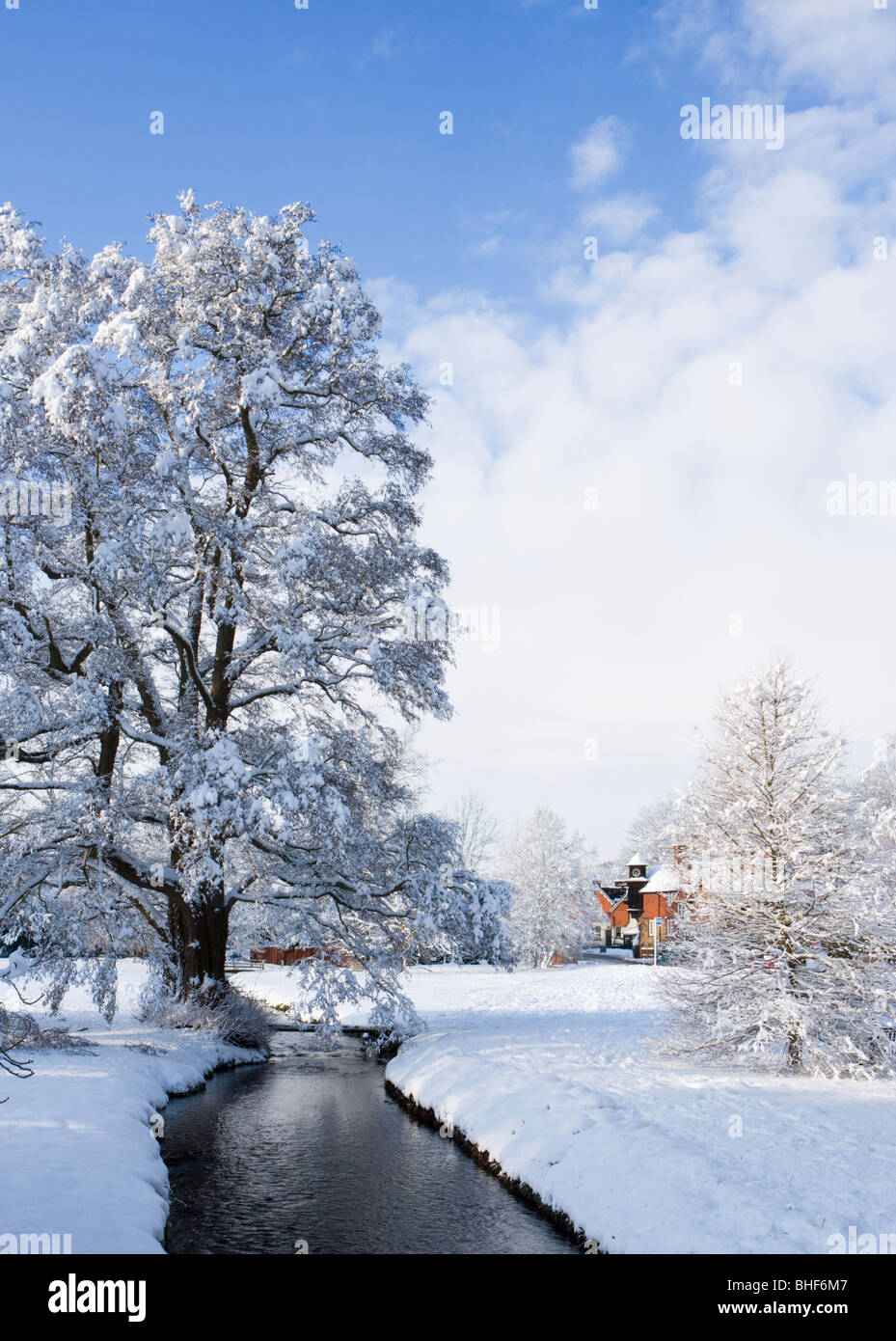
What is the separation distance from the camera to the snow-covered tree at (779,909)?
44.6 feet

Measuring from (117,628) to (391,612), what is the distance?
560 cm

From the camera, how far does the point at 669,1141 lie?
32.0ft

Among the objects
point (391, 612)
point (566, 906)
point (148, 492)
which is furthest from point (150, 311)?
point (566, 906)

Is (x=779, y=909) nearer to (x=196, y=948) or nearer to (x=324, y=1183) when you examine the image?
(x=324, y=1183)

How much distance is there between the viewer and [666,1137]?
9.92m

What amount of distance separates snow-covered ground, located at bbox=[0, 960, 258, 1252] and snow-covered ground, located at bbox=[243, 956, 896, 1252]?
14.1ft

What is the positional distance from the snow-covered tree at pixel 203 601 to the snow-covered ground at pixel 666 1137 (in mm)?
4100

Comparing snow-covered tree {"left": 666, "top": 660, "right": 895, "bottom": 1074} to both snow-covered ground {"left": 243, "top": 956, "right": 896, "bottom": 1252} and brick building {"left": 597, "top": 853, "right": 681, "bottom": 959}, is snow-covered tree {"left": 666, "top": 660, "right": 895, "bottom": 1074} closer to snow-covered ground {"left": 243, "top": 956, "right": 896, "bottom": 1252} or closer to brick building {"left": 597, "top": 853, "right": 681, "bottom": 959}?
snow-covered ground {"left": 243, "top": 956, "right": 896, "bottom": 1252}

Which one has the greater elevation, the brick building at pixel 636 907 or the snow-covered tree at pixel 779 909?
the snow-covered tree at pixel 779 909

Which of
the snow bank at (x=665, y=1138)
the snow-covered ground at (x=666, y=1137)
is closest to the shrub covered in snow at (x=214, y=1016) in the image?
the snow bank at (x=665, y=1138)

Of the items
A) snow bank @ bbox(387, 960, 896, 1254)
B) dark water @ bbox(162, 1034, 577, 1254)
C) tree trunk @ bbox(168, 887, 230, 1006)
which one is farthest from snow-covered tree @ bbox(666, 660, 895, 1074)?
tree trunk @ bbox(168, 887, 230, 1006)

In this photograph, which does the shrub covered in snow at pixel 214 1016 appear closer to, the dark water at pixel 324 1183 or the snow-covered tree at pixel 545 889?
the dark water at pixel 324 1183

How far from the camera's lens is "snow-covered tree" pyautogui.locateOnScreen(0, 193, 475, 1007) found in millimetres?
15445
